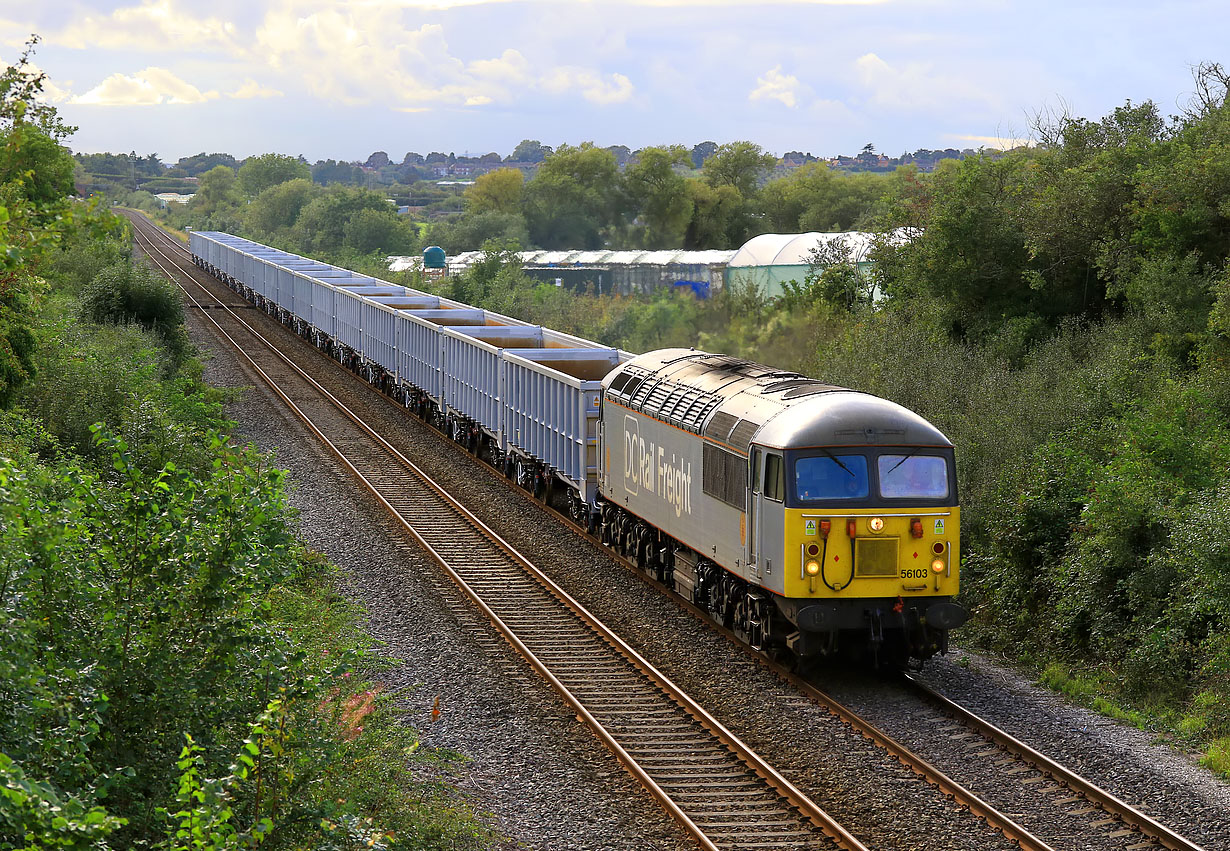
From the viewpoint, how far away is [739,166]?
95875 millimetres

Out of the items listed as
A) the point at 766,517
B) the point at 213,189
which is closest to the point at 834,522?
the point at 766,517

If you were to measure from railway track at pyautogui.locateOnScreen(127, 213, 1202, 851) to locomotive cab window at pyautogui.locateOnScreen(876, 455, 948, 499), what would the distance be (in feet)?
7.23

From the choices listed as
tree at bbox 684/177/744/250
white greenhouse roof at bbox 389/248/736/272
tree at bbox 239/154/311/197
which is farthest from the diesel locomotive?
tree at bbox 239/154/311/197

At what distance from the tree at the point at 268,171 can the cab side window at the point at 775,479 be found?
516 feet

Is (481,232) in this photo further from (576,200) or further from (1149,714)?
(1149,714)

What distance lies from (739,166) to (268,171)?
88.4 meters

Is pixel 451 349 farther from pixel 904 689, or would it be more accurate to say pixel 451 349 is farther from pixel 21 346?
pixel 904 689

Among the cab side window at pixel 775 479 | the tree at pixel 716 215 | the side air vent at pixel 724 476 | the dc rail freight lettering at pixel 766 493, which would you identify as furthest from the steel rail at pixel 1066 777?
the tree at pixel 716 215

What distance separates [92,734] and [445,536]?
15.2 metres

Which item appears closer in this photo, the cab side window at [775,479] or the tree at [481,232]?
the cab side window at [775,479]

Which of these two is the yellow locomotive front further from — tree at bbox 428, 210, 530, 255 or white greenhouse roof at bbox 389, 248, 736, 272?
tree at bbox 428, 210, 530, 255

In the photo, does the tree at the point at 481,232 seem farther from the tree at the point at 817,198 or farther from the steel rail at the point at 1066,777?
the steel rail at the point at 1066,777

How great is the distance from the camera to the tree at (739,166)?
95438 millimetres

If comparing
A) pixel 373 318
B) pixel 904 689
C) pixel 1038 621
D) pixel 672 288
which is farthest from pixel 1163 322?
pixel 672 288
